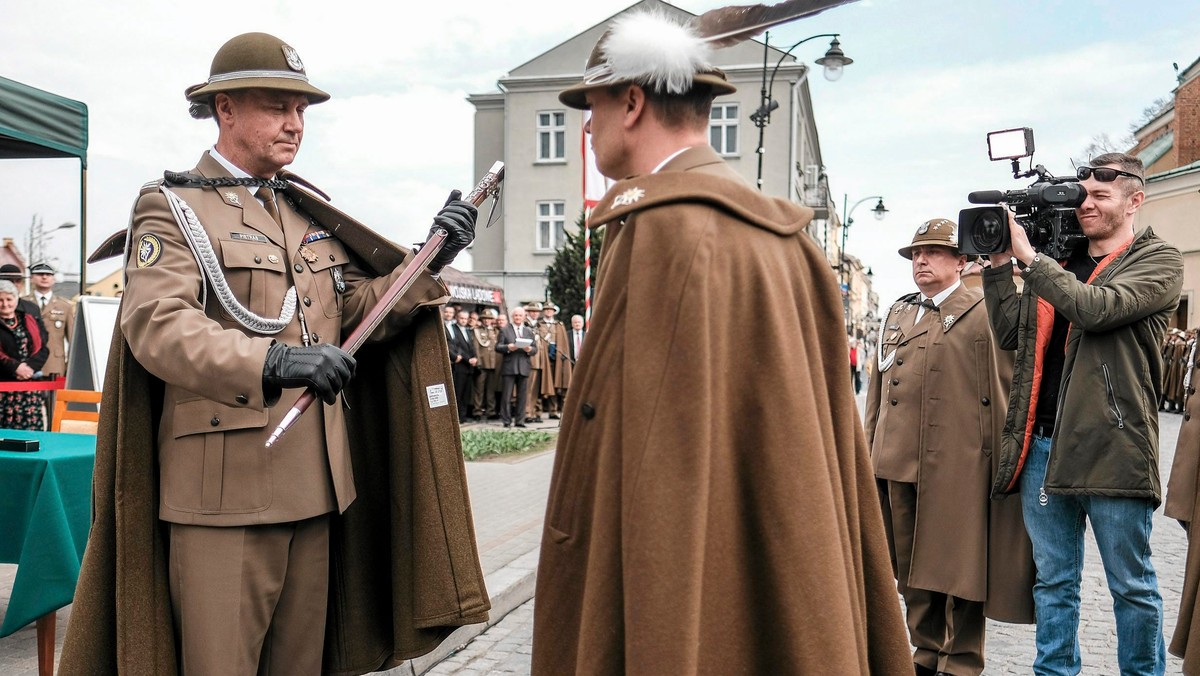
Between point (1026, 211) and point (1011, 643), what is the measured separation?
2594mm

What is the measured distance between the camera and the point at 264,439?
2.81m

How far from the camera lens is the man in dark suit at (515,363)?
17.4m

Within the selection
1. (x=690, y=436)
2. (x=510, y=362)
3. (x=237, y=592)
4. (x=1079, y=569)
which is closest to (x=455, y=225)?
(x=237, y=592)

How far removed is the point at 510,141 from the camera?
41.3 metres

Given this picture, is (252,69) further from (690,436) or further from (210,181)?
(690,436)

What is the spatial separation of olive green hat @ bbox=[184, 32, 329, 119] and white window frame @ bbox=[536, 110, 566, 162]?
38.2 meters

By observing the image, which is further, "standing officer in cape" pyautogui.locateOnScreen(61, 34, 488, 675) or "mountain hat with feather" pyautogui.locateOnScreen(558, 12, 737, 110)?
"standing officer in cape" pyautogui.locateOnScreen(61, 34, 488, 675)

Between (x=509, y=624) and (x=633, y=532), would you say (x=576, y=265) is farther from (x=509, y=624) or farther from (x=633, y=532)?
(x=633, y=532)

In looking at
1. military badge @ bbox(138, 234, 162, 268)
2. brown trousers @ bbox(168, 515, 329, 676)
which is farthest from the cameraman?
military badge @ bbox(138, 234, 162, 268)

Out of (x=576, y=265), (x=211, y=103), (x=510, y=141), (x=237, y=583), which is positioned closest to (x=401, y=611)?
(x=237, y=583)

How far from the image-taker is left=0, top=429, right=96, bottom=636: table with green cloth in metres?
4.02

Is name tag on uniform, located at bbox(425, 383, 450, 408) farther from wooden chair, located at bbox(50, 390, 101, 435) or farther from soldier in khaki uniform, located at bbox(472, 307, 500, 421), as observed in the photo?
soldier in khaki uniform, located at bbox(472, 307, 500, 421)

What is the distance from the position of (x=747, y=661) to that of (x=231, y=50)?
235 centimetres

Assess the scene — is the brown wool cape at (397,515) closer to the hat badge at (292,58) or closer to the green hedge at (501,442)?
the hat badge at (292,58)
